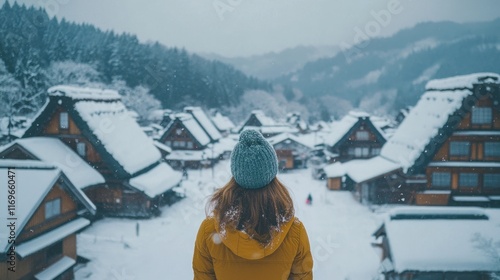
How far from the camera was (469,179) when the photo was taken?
59.0ft

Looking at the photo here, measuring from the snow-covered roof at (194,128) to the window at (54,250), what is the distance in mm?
22193

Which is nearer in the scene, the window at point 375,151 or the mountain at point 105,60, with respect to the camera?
the mountain at point 105,60

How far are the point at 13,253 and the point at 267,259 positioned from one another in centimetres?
847

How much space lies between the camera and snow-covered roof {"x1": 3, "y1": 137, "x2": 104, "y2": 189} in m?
15.3

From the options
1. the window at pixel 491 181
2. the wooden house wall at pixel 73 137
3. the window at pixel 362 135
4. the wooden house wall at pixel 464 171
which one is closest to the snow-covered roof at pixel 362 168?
the window at pixel 362 135

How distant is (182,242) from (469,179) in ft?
51.6

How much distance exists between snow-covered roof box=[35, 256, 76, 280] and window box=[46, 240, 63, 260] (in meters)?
0.22

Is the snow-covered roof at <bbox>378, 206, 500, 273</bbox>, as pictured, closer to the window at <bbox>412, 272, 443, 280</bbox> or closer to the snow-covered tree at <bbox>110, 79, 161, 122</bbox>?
the window at <bbox>412, 272, 443, 280</bbox>

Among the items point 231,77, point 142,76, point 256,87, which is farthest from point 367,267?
point 256,87

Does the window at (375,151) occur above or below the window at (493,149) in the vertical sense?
below

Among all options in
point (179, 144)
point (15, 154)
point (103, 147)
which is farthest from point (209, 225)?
point (179, 144)

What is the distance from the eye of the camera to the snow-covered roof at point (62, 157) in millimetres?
15273

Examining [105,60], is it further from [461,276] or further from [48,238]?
[461,276]

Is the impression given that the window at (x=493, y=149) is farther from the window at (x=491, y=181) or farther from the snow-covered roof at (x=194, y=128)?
the snow-covered roof at (x=194, y=128)
